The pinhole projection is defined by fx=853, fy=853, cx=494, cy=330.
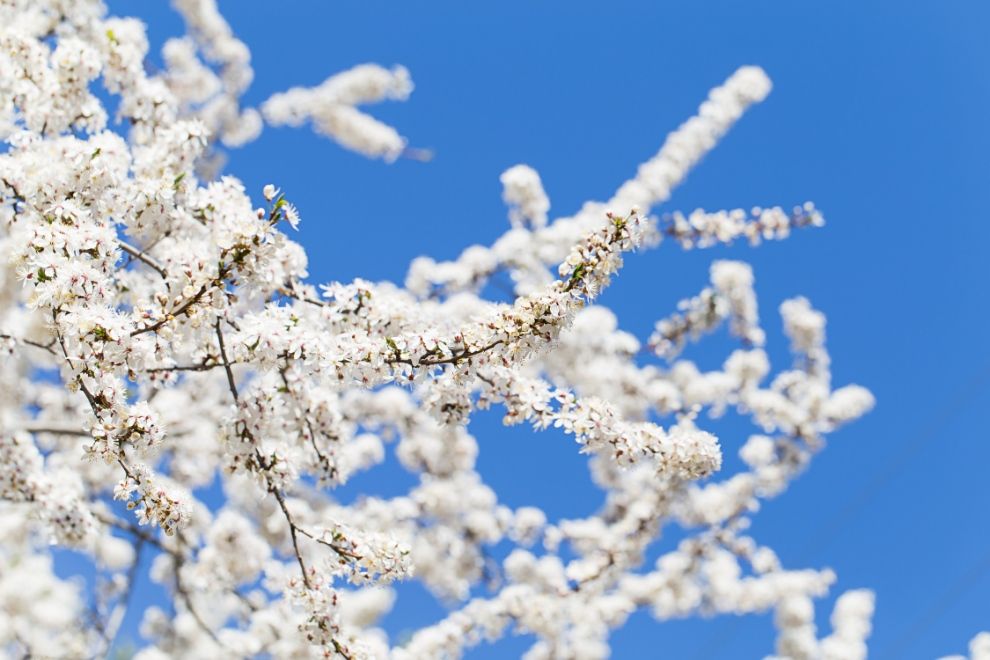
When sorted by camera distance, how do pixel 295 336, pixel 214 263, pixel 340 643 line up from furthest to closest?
pixel 340 643
pixel 214 263
pixel 295 336

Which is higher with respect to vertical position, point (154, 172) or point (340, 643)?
point (154, 172)

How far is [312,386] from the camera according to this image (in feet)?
17.2

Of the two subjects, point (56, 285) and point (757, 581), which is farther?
point (757, 581)

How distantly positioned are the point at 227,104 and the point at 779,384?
8.41 m

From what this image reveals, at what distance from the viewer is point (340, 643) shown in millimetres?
4535

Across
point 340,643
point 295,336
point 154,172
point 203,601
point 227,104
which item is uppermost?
point 227,104

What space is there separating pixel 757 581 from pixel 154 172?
11116mm

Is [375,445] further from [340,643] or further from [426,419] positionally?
[340,643]

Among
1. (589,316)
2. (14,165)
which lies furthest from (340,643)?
(589,316)

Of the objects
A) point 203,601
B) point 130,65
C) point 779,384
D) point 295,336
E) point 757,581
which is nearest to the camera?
point 295,336

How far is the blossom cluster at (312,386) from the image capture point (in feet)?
11.9

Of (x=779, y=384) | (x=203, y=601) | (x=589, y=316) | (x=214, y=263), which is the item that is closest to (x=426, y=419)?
(x=589, y=316)

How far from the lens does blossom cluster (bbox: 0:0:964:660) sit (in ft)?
11.9

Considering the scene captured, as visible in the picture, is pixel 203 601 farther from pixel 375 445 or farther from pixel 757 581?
pixel 757 581
